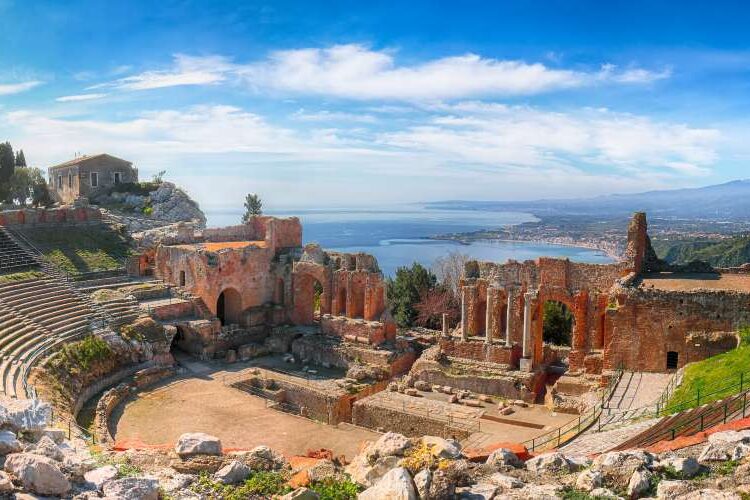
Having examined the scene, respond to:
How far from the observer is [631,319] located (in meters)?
22.2

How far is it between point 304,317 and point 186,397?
9.77m

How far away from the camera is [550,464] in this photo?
10.3m

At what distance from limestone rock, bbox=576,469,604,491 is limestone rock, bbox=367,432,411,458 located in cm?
278

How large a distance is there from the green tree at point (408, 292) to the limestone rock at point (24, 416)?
29873 mm

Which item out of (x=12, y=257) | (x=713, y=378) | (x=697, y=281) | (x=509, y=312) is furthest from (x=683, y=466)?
(x=12, y=257)

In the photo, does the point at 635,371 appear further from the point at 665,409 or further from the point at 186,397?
the point at 186,397

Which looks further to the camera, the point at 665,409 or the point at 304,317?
the point at 304,317

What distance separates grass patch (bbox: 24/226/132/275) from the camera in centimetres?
3294

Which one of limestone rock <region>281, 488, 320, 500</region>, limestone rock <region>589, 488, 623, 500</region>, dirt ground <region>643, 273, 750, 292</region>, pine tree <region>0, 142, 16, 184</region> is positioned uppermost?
pine tree <region>0, 142, 16, 184</region>

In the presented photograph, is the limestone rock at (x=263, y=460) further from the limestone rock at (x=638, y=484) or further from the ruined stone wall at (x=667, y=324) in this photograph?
the ruined stone wall at (x=667, y=324)

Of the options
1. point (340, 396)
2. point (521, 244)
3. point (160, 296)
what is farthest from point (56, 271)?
point (521, 244)

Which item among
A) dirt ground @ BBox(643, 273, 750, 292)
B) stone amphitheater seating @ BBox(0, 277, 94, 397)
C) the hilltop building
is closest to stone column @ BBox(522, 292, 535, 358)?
dirt ground @ BBox(643, 273, 750, 292)

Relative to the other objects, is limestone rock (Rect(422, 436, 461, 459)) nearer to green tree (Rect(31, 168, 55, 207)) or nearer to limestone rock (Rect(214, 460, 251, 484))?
limestone rock (Rect(214, 460, 251, 484))

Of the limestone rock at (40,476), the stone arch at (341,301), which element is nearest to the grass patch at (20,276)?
the stone arch at (341,301)
